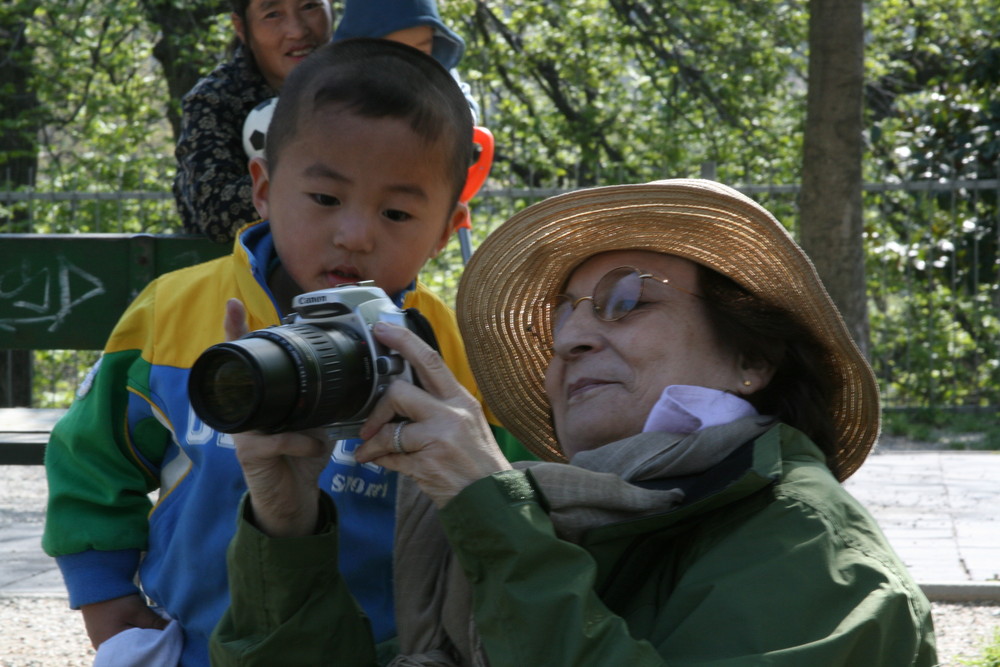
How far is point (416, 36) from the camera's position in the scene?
10.9 ft

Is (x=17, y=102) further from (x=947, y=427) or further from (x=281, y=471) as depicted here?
(x=281, y=471)

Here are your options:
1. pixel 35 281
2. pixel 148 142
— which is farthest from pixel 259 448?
pixel 148 142

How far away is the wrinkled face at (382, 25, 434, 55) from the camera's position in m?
3.27

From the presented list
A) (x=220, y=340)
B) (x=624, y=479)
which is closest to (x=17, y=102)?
(x=220, y=340)

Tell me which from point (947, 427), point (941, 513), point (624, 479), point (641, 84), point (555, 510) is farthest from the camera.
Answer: point (641, 84)

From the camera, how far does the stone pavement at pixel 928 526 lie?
4.68 m

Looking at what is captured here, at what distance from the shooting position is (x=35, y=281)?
407 cm

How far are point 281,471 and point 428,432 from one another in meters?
0.29

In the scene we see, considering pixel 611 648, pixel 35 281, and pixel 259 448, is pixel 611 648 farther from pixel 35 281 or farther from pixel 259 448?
pixel 35 281

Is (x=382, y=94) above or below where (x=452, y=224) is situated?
above

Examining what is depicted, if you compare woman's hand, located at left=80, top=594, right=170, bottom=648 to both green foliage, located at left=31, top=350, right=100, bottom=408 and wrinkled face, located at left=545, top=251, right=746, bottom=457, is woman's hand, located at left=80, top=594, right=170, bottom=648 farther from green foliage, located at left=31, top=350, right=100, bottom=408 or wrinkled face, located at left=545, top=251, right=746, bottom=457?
green foliage, located at left=31, top=350, right=100, bottom=408

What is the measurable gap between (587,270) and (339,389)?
2.79 ft

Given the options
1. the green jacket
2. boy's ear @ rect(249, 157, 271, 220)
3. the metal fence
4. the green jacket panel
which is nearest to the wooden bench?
boy's ear @ rect(249, 157, 271, 220)

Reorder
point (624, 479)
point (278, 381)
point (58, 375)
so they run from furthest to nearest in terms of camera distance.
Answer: point (58, 375) → point (624, 479) → point (278, 381)
